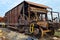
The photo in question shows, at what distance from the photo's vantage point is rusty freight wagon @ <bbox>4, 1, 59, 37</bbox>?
13.2 metres

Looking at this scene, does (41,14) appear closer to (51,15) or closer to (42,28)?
(51,15)

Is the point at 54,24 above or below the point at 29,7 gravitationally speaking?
below

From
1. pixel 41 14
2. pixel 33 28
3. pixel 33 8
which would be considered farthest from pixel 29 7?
pixel 33 28

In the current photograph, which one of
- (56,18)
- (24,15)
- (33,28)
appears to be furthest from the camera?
(24,15)

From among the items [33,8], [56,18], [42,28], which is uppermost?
[33,8]

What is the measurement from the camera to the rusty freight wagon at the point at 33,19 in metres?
13.2

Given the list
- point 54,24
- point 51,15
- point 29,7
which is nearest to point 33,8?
point 29,7

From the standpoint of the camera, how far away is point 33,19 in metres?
14.0

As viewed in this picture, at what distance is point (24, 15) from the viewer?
15.2 m

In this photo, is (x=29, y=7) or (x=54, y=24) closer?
(x=54, y=24)

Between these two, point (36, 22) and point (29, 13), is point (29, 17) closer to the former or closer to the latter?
point (29, 13)

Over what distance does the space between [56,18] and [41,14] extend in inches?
74.9

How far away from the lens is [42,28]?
1333 cm

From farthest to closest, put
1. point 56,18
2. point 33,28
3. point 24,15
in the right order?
point 24,15
point 56,18
point 33,28
